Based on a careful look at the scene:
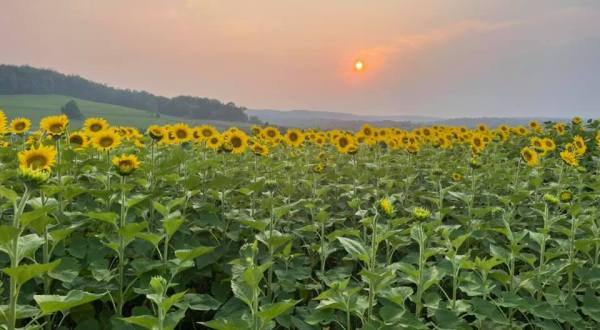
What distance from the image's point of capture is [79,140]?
551 cm

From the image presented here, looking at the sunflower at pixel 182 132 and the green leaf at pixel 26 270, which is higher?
the sunflower at pixel 182 132

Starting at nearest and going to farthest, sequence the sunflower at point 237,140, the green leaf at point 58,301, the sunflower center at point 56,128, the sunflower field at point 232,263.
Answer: the green leaf at point 58,301 < the sunflower field at point 232,263 < the sunflower center at point 56,128 < the sunflower at point 237,140

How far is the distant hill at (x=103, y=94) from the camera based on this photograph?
5672 cm

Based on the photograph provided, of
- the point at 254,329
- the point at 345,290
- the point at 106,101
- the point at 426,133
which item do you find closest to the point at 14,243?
the point at 254,329

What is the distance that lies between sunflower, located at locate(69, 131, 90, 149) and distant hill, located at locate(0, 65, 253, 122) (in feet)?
166

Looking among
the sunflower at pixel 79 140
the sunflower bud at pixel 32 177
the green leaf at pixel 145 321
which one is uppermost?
the sunflower bud at pixel 32 177

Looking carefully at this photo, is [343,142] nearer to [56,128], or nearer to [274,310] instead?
[56,128]

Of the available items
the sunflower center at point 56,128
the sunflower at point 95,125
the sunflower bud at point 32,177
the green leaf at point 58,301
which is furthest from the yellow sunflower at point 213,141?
the green leaf at point 58,301

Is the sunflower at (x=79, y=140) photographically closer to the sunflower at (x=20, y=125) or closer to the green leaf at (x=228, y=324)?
the sunflower at (x=20, y=125)

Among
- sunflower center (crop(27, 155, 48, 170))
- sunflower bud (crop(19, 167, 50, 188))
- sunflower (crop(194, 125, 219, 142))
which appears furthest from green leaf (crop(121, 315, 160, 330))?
sunflower (crop(194, 125, 219, 142))

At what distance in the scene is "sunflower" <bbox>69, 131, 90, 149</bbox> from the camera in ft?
17.7

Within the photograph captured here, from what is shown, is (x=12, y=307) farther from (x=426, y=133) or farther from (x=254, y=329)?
(x=426, y=133)

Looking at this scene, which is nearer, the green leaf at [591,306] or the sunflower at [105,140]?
the green leaf at [591,306]

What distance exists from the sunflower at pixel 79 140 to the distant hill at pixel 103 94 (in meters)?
50.6
